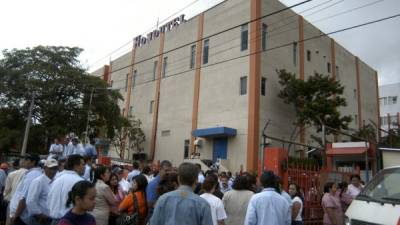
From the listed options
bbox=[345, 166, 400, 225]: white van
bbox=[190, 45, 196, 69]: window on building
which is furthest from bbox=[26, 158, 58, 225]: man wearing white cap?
bbox=[190, 45, 196, 69]: window on building

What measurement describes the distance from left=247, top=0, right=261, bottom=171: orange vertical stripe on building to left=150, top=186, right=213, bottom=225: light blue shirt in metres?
20.8

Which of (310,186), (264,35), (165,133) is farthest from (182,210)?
(165,133)

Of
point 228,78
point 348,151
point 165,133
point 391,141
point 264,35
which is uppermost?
point 264,35

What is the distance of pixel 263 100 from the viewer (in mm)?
26094

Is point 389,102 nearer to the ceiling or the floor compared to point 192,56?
nearer to the ceiling

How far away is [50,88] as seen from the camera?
28859mm

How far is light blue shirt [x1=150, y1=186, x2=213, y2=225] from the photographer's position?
364 centimetres

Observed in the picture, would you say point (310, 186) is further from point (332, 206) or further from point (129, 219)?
point (129, 219)

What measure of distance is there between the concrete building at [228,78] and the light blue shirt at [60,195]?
16640mm

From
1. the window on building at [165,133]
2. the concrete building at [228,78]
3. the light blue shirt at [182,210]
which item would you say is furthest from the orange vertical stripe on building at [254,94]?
the light blue shirt at [182,210]

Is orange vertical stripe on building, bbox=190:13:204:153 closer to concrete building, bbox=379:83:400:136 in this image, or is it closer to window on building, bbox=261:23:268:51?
window on building, bbox=261:23:268:51

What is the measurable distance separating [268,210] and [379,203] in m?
2.06

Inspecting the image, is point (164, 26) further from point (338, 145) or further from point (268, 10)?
point (338, 145)

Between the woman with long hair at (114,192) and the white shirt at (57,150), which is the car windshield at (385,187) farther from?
the white shirt at (57,150)
